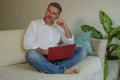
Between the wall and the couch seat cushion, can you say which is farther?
the wall

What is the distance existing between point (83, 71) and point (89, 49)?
44 centimetres

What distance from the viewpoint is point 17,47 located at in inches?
93.0

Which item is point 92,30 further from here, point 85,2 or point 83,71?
point 83,71

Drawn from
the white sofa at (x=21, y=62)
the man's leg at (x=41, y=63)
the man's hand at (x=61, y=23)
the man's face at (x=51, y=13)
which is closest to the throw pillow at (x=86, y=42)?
the white sofa at (x=21, y=62)

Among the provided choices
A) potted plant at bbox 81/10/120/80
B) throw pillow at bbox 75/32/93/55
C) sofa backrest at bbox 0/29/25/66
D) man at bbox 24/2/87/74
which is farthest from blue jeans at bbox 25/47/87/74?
potted plant at bbox 81/10/120/80

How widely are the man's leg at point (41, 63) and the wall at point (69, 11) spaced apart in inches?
50.7

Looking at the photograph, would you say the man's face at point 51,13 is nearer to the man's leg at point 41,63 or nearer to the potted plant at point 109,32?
the man's leg at point 41,63

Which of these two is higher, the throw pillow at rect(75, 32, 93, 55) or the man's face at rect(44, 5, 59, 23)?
the man's face at rect(44, 5, 59, 23)

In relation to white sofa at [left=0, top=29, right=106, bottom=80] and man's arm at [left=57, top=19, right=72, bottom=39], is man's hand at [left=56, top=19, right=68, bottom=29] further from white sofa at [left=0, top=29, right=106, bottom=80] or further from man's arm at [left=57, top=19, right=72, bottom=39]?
white sofa at [left=0, top=29, right=106, bottom=80]

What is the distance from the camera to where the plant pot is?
107 inches

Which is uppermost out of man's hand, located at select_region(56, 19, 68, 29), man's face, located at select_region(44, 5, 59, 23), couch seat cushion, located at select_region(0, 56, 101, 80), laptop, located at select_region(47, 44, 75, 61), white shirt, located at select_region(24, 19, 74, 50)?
man's face, located at select_region(44, 5, 59, 23)

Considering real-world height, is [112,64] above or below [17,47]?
below

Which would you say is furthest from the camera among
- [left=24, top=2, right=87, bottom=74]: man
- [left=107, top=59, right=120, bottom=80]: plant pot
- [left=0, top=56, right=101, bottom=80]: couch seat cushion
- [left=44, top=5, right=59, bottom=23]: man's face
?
[left=107, top=59, right=120, bottom=80]: plant pot

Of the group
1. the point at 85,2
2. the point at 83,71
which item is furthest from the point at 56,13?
the point at 85,2
